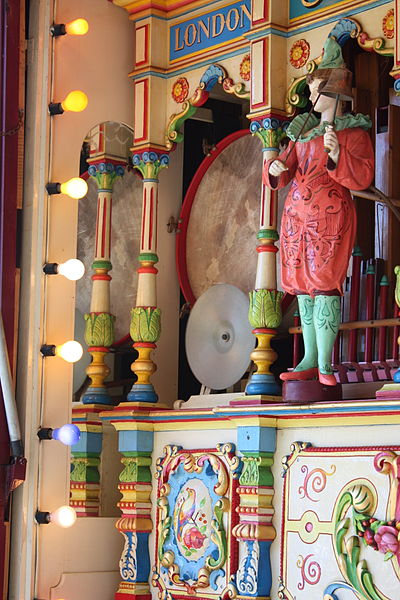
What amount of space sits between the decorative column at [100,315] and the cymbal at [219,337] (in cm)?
40

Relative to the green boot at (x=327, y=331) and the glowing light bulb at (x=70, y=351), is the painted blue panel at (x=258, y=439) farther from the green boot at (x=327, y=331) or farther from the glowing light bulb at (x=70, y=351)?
the glowing light bulb at (x=70, y=351)

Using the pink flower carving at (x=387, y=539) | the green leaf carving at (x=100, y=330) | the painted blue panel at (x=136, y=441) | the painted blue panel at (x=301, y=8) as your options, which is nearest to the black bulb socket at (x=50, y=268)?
the green leaf carving at (x=100, y=330)

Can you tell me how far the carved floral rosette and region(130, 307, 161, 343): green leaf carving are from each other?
533mm

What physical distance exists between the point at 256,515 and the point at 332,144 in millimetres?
1499

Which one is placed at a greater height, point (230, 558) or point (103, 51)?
point (103, 51)

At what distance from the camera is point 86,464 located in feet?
20.6

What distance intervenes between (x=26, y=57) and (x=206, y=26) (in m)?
0.89

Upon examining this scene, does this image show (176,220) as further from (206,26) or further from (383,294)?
(383,294)

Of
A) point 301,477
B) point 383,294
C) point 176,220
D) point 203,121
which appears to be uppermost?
point 203,121

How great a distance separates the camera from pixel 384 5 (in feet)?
17.5

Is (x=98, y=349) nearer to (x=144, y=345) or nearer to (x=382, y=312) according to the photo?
(x=144, y=345)

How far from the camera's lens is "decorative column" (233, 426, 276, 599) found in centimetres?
538

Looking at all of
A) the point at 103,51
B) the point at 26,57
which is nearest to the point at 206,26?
the point at 103,51

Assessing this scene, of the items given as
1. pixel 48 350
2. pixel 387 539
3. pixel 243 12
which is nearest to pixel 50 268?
pixel 48 350
